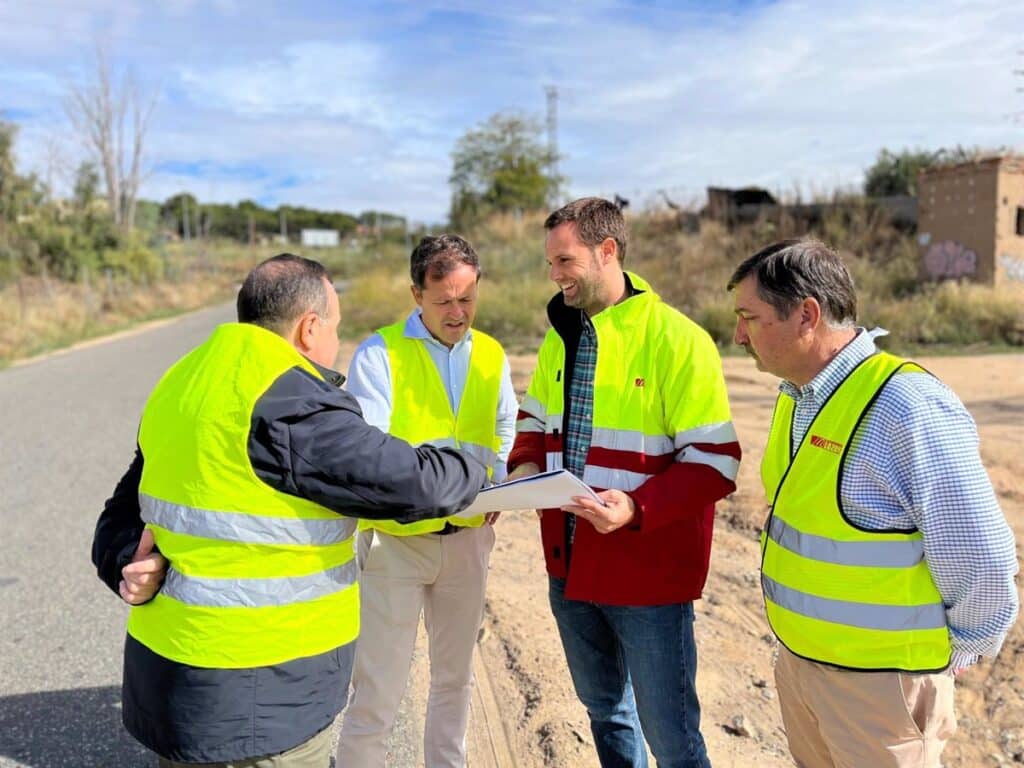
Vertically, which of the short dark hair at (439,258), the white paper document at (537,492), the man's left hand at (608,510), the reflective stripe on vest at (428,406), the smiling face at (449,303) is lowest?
the man's left hand at (608,510)

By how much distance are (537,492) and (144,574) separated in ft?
3.17

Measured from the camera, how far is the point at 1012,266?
55.9 ft

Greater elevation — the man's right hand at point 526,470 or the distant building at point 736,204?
the distant building at point 736,204

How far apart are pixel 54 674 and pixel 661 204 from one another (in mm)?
25539

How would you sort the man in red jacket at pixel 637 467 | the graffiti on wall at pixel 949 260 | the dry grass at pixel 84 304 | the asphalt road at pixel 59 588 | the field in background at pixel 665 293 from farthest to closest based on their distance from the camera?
the dry grass at pixel 84 304
the graffiti on wall at pixel 949 260
the field in background at pixel 665 293
the asphalt road at pixel 59 588
the man in red jacket at pixel 637 467

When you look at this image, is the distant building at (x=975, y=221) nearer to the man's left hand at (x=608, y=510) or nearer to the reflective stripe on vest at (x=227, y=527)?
the man's left hand at (x=608, y=510)

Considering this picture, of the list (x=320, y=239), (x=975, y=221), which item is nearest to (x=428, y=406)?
(x=975, y=221)

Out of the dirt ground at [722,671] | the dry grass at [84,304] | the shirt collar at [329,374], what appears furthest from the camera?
the dry grass at [84,304]

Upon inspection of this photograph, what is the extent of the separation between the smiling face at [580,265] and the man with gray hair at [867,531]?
19.6 inches

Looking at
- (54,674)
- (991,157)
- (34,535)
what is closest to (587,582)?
(54,674)

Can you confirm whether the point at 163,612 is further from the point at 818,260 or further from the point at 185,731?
the point at 818,260

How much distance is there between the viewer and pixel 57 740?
323 cm

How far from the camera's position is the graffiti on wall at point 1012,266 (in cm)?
1695

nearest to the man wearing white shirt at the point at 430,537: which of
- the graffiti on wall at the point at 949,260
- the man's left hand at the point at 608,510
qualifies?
the man's left hand at the point at 608,510
